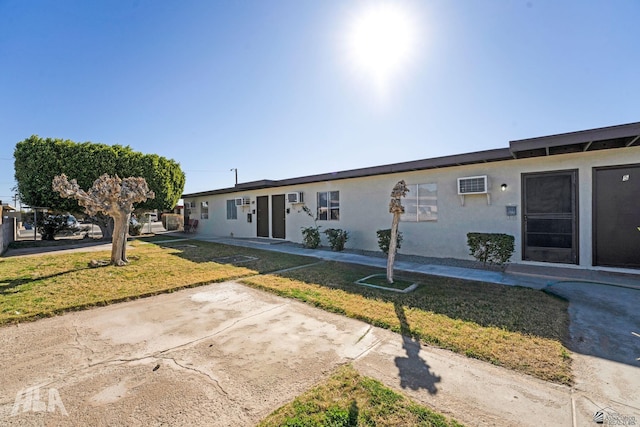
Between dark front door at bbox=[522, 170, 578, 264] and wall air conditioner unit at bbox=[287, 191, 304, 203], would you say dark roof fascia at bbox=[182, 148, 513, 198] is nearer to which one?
wall air conditioner unit at bbox=[287, 191, 304, 203]

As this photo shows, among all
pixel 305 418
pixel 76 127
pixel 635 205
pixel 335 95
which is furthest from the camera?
pixel 76 127

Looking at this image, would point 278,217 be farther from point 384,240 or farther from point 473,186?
point 473,186

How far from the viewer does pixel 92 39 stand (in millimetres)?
7312

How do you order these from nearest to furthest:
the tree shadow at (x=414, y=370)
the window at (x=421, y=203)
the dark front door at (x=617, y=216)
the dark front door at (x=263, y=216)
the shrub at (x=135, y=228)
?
1. the tree shadow at (x=414, y=370)
2. the dark front door at (x=617, y=216)
3. the window at (x=421, y=203)
4. the dark front door at (x=263, y=216)
5. the shrub at (x=135, y=228)

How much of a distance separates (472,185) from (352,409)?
6.61 m

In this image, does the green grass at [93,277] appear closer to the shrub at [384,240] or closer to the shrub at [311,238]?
the shrub at [311,238]

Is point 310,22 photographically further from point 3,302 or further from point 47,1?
point 3,302

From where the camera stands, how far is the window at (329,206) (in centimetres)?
1016

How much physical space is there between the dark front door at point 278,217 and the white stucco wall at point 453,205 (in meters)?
0.89

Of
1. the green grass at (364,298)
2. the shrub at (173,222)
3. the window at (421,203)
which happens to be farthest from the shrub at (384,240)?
the shrub at (173,222)

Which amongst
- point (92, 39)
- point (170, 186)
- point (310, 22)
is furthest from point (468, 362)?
point (170, 186)

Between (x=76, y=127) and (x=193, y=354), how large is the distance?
14.0 m

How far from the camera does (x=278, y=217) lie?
12500 millimetres

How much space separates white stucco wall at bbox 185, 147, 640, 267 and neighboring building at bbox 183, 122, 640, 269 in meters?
0.02
